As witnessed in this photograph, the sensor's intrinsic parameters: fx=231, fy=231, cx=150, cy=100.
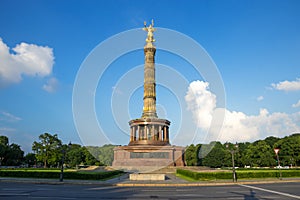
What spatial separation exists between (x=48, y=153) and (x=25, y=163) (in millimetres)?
27034

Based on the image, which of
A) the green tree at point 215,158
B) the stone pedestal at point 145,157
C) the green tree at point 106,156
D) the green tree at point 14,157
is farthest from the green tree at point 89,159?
the green tree at point 215,158

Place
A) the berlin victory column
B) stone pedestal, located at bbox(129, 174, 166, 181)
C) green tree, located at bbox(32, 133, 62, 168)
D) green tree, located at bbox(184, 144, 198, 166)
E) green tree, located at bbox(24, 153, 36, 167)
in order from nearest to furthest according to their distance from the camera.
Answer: stone pedestal, located at bbox(129, 174, 166, 181) → the berlin victory column → green tree, located at bbox(32, 133, 62, 168) → green tree, located at bbox(184, 144, 198, 166) → green tree, located at bbox(24, 153, 36, 167)

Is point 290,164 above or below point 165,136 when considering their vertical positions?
below

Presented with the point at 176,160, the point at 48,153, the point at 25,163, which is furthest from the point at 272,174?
the point at 25,163

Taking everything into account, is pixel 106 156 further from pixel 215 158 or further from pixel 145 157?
pixel 215 158

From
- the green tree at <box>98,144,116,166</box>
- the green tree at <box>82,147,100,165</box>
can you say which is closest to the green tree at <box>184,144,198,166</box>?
the green tree at <box>98,144,116,166</box>

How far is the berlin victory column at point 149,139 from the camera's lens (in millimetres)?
39625

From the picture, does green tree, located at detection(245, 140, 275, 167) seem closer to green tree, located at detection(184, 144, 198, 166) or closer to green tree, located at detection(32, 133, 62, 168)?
green tree, located at detection(184, 144, 198, 166)

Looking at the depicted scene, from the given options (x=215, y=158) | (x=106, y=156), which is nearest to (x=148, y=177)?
(x=106, y=156)

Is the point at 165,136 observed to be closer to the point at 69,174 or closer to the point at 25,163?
the point at 69,174

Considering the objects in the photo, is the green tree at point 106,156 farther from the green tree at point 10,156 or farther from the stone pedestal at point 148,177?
the stone pedestal at point 148,177

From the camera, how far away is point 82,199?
11.8m

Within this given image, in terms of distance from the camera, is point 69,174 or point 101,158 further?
point 101,158

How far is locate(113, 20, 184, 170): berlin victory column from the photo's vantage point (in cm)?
3962
